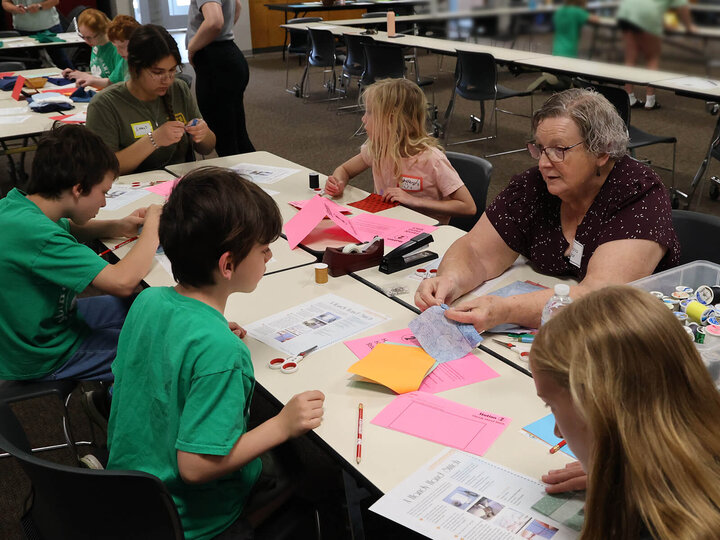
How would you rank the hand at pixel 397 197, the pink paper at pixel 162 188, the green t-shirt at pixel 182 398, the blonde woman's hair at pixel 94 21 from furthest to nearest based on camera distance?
1. the blonde woman's hair at pixel 94 21
2. the pink paper at pixel 162 188
3. the hand at pixel 397 197
4. the green t-shirt at pixel 182 398

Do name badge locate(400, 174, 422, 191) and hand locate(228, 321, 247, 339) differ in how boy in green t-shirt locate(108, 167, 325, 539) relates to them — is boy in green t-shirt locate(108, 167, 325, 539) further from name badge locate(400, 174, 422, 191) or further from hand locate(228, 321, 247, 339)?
name badge locate(400, 174, 422, 191)

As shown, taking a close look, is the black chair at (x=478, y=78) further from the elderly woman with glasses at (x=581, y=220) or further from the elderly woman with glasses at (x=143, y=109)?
the elderly woman with glasses at (x=581, y=220)

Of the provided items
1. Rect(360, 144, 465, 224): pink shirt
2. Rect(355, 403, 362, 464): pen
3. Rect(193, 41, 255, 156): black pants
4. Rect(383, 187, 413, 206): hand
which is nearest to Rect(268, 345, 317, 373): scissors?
Rect(355, 403, 362, 464): pen

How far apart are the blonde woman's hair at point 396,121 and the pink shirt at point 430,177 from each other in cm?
3

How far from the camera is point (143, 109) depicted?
3104mm

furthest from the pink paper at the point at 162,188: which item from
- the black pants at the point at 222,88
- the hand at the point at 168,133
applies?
the black pants at the point at 222,88

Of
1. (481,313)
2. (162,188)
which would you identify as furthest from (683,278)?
(162,188)

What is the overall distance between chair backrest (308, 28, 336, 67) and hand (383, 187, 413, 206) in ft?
16.5

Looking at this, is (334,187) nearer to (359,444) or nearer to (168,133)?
(168,133)

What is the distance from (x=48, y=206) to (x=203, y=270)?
3.05 ft

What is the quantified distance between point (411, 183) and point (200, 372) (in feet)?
5.74

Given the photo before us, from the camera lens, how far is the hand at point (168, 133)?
114 inches

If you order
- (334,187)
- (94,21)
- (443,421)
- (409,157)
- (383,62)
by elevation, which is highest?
(94,21)

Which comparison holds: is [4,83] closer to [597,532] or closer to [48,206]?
[48,206]
